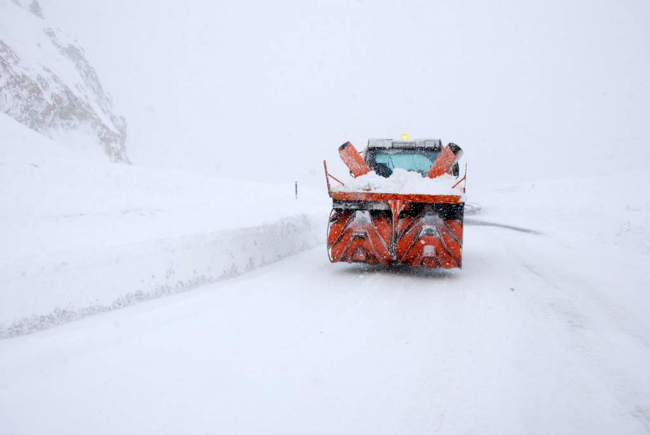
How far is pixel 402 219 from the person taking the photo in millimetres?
6449

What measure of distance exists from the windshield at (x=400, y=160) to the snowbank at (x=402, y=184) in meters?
1.37

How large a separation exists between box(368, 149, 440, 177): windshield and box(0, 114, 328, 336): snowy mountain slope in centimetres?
257

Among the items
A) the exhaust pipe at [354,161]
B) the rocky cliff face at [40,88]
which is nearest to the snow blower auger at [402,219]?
the exhaust pipe at [354,161]

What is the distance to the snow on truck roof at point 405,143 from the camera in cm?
820

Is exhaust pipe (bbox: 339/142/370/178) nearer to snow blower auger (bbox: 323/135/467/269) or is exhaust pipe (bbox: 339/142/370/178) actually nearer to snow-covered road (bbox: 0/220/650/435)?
snow blower auger (bbox: 323/135/467/269)

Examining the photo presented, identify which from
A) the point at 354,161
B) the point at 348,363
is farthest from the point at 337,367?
the point at 354,161

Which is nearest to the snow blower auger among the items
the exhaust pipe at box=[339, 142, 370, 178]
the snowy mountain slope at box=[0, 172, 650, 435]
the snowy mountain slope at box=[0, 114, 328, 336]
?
the exhaust pipe at box=[339, 142, 370, 178]

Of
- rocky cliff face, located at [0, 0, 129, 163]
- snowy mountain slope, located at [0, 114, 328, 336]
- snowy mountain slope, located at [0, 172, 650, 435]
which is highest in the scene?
rocky cliff face, located at [0, 0, 129, 163]

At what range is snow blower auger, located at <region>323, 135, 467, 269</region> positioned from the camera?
6.20 meters

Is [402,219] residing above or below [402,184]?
below

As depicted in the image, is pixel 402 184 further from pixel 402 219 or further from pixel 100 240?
pixel 100 240

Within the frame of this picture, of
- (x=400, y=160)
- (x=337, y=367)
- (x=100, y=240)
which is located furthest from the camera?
(x=400, y=160)

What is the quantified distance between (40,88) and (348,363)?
1336 inches

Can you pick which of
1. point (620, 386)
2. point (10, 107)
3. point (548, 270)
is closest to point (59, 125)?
point (10, 107)
